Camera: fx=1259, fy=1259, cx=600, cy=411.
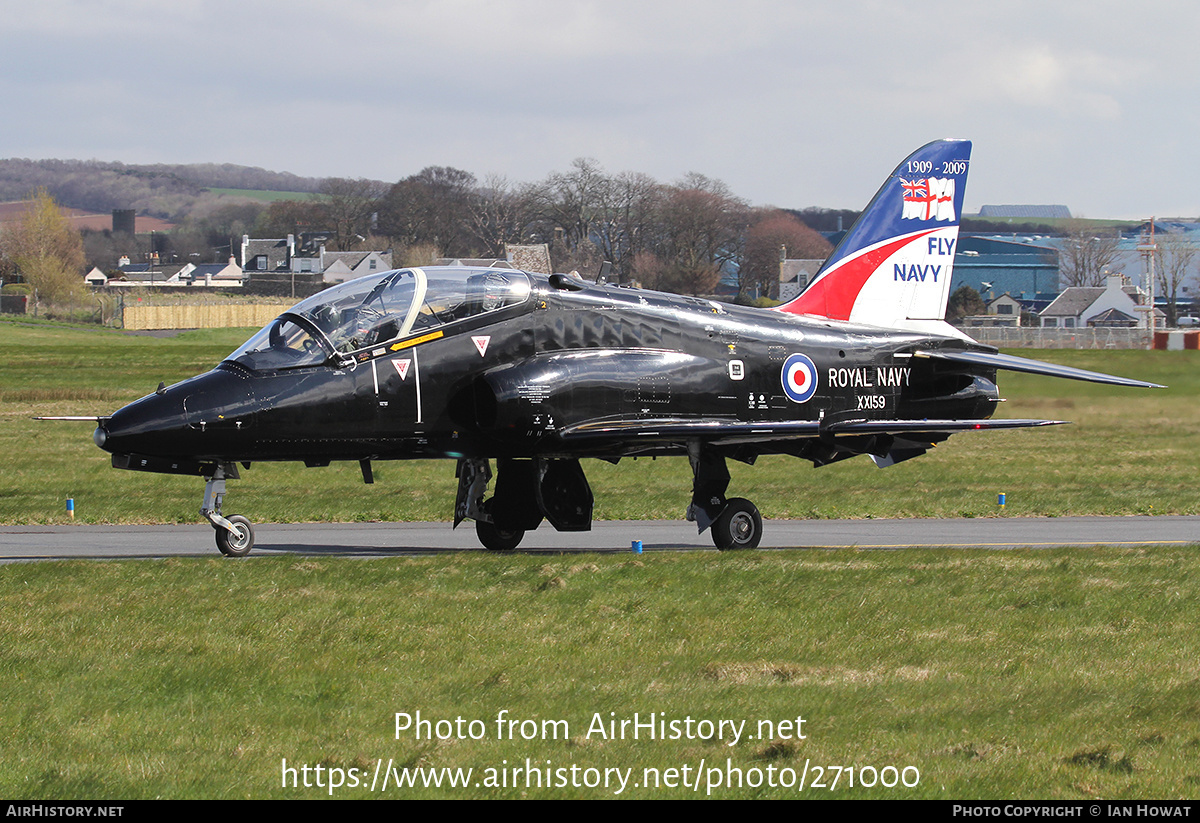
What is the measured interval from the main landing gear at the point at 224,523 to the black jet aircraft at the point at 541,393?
0.03m

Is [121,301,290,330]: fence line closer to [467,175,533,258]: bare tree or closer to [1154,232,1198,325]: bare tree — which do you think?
[467,175,533,258]: bare tree

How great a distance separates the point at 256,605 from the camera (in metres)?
11.8

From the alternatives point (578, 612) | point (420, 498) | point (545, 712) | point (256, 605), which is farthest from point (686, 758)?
point (420, 498)

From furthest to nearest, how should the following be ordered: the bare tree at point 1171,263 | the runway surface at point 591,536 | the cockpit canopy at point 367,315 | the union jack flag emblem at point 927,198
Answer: the bare tree at point 1171,263, the union jack flag emblem at point 927,198, the runway surface at point 591,536, the cockpit canopy at point 367,315

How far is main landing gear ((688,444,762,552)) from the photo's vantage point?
16750mm

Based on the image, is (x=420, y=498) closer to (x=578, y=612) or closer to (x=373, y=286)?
(x=373, y=286)

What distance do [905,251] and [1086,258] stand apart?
12685 cm

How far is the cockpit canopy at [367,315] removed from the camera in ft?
48.6

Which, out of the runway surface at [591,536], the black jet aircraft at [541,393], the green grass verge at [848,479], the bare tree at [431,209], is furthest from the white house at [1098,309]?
the black jet aircraft at [541,393]

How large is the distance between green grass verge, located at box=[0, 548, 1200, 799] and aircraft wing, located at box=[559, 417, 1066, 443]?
6.33ft

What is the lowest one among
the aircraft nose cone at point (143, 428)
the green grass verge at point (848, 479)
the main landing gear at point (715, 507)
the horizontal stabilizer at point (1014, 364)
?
the green grass verge at point (848, 479)

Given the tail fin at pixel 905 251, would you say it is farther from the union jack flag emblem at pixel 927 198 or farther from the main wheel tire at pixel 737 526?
the main wheel tire at pixel 737 526

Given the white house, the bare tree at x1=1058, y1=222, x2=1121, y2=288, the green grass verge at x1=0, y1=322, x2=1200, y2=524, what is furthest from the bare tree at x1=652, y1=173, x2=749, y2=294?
the bare tree at x1=1058, y1=222, x2=1121, y2=288

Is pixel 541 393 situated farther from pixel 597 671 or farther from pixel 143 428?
pixel 597 671
